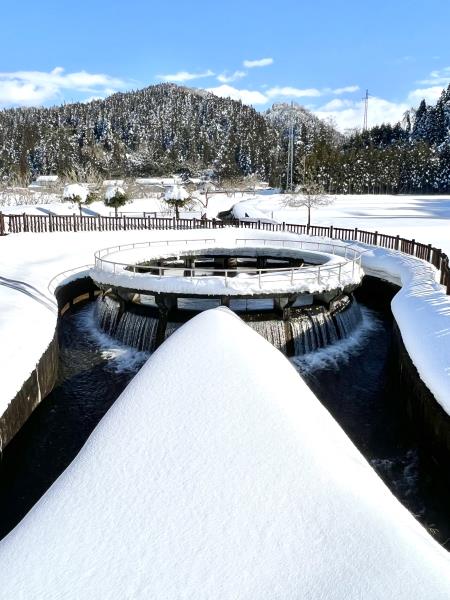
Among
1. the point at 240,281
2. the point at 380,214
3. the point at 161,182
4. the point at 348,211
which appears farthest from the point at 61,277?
the point at 161,182

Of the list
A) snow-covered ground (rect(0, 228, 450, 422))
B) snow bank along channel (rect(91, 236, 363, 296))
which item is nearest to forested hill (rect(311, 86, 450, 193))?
snow-covered ground (rect(0, 228, 450, 422))

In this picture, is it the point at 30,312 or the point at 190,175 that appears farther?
the point at 190,175

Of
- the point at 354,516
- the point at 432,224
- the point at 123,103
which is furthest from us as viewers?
the point at 123,103

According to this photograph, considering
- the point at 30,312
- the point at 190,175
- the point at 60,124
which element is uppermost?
the point at 60,124

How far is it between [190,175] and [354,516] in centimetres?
13453

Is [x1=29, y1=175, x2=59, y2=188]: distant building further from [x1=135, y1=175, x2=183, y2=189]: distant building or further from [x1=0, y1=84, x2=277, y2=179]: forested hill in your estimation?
[x1=135, y1=175, x2=183, y2=189]: distant building

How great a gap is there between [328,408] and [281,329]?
438 cm

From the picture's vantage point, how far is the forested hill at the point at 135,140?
13150cm

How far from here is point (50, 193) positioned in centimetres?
7744

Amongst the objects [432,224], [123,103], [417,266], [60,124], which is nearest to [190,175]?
[60,124]

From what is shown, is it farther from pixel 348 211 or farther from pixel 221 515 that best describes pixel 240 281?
pixel 348 211

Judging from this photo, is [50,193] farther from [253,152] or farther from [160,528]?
[160,528]

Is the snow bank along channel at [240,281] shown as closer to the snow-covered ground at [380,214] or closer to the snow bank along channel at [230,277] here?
the snow bank along channel at [230,277]

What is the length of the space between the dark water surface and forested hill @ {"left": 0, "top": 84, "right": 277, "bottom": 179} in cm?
10223
